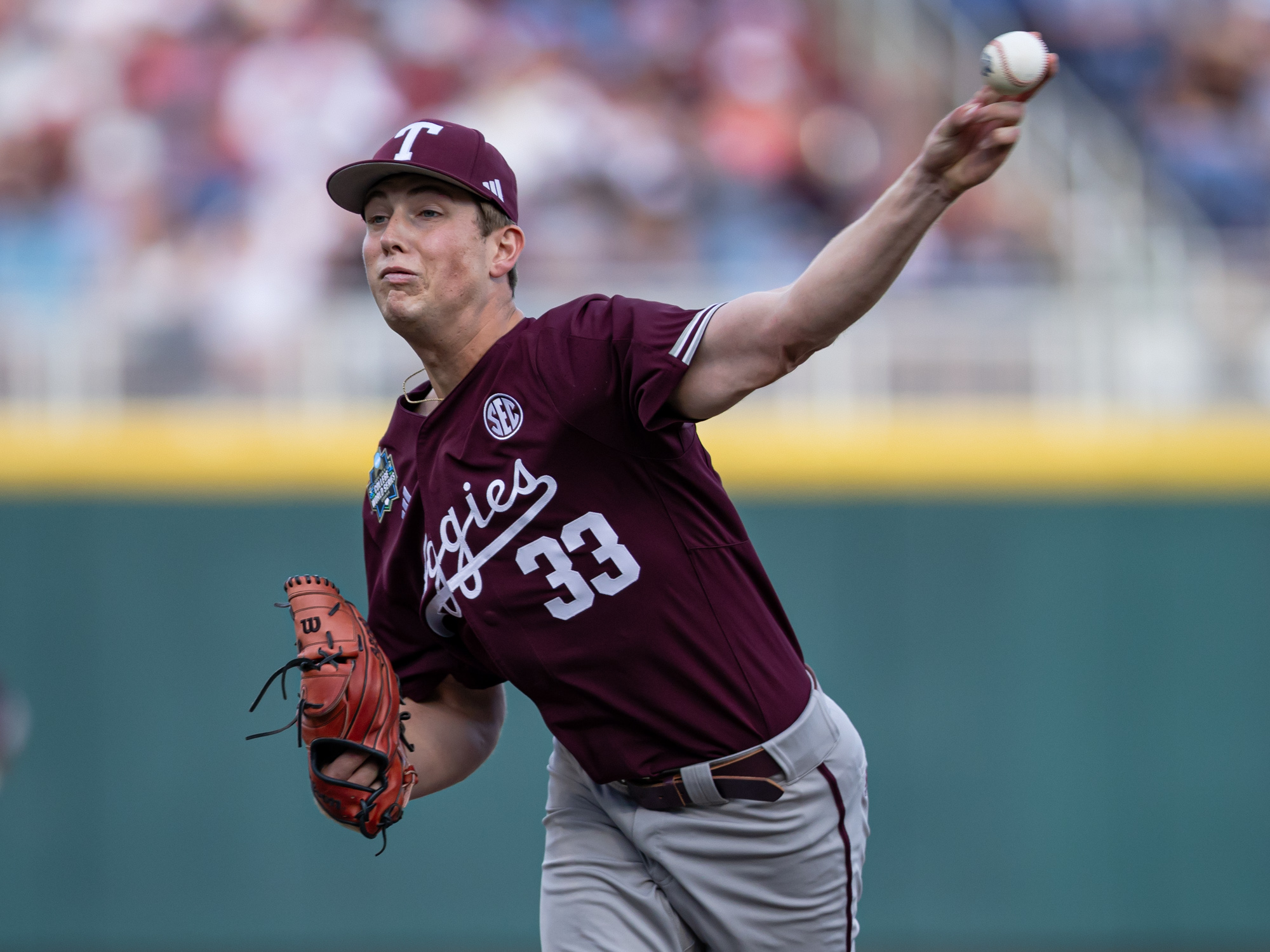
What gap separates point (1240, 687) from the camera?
8.35 metres

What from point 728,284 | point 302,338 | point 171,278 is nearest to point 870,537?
point 728,284

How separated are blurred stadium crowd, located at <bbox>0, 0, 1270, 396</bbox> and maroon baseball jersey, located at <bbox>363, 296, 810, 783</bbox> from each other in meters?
4.96

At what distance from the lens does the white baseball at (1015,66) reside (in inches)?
107

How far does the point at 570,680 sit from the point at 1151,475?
5.74 meters

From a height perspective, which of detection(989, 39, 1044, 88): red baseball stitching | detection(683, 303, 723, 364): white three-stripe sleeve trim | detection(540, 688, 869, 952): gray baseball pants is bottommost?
detection(540, 688, 869, 952): gray baseball pants

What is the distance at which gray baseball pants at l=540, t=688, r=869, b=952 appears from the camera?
3.46 metres

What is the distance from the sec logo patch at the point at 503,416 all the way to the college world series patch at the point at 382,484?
1.38 ft

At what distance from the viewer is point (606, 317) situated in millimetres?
3205

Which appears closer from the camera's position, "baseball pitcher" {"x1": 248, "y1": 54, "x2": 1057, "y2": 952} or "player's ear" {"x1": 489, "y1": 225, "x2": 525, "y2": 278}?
"baseball pitcher" {"x1": 248, "y1": 54, "x2": 1057, "y2": 952}

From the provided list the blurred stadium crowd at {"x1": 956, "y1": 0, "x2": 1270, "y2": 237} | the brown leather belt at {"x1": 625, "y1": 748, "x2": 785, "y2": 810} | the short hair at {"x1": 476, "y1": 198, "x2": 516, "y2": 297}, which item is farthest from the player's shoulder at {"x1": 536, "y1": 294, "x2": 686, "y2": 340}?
the blurred stadium crowd at {"x1": 956, "y1": 0, "x2": 1270, "y2": 237}

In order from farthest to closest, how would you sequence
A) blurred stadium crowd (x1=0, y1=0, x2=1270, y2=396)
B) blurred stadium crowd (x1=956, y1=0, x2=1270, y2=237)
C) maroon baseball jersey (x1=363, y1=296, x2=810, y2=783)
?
blurred stadium crowd (x1=956, y1=0, x2=1270, y2=237), blurred stadium crowd (x1=0, y1=0, x2=1270, y2=396), maroon baseball jersey (x1=363, y1=296, x2=810, y2=783)

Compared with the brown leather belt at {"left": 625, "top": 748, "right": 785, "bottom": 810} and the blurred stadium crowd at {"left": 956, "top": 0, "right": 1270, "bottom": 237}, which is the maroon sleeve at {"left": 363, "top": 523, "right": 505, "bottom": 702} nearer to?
the brown leather belt at {"left": 625, "top": 748, "right": 785, "bottom": 810}

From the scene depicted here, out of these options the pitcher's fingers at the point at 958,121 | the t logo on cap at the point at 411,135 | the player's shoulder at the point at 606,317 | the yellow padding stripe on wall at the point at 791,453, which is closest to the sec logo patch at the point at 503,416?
the player's shoulder at the point at 606,317

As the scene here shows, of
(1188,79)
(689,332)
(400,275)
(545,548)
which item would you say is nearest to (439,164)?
(400,275)
